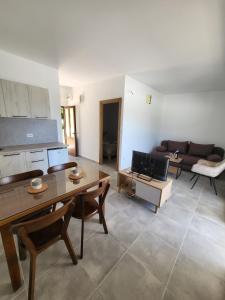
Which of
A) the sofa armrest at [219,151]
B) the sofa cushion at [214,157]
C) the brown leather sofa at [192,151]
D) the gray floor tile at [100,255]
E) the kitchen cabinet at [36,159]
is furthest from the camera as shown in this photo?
the sofa armrest at [219,151]

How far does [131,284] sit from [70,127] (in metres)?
5.01

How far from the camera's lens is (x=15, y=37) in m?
2.05

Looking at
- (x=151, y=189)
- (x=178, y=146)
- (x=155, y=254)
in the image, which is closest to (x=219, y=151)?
(x=178, y=146)

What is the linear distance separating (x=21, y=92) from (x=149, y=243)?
3333 millimetres

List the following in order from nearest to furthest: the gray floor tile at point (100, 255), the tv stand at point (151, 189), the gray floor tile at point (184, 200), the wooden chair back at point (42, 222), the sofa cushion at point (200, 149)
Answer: the wooden chair back at point (42, 222) → the gray floor tile at point (100, 255) → the tv stand at point (151, 189) → the gray floor tile at point (184, 200) → the sofa cushion at point (200, 149)

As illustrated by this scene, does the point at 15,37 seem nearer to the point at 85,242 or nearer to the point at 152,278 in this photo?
the point at 85,242

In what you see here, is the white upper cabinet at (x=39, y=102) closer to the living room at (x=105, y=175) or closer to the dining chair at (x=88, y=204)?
the living room at (x=105, y=175)

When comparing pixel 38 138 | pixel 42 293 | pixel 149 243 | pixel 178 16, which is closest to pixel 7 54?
pixel 38 138

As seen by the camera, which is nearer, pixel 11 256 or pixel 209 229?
pixel 11 256

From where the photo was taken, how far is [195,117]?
15.6 ft

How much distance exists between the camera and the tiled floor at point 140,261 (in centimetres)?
125

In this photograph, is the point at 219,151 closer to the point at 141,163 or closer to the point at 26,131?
the point at 141,163

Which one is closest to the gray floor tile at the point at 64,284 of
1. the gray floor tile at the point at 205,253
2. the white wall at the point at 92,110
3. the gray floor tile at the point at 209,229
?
the gray floor tile at the point at 205,253

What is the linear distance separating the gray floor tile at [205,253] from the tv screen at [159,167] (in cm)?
89
